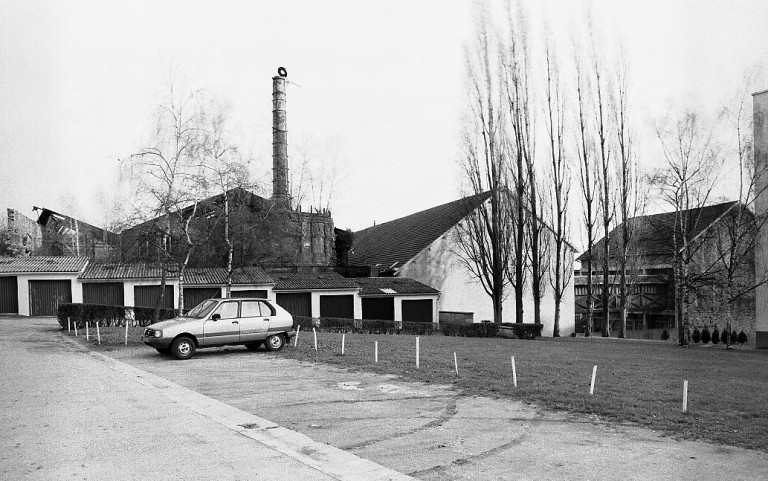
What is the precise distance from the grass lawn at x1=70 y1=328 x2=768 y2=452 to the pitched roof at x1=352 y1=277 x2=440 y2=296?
65.5ft

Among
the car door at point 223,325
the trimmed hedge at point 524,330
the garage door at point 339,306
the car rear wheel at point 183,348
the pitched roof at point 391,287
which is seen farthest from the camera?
the pitched roof at point 391,287

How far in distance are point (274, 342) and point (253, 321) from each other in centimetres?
86

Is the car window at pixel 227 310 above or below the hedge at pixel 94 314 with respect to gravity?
above

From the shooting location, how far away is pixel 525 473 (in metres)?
6.55

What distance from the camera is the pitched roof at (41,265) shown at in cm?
3691

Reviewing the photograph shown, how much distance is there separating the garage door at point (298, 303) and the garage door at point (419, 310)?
244 inches

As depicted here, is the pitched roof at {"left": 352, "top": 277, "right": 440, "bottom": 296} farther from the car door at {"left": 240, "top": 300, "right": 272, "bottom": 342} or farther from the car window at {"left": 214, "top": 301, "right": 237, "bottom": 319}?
the car window at {"left": 214, "top": 301, "right": 237, "bottom": 319}

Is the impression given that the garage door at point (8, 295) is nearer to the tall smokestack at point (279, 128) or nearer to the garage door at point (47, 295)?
the garage door at point (47, 295)

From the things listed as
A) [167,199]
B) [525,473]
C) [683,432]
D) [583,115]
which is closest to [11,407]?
[525,473]

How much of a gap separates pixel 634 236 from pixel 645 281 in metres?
15.0

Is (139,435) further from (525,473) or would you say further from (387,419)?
(525,473)

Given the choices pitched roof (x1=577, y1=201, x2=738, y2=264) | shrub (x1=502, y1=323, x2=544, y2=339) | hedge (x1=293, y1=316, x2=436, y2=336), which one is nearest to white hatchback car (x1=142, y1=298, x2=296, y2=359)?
hedge (x1=293, y1=316, x2=436, y2=336)

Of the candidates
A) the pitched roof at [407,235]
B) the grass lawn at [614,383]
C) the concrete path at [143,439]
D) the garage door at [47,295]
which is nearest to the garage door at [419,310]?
the pitched roof at [407,235]

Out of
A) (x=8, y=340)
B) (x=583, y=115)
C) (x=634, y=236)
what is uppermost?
(x=583, y=115)
